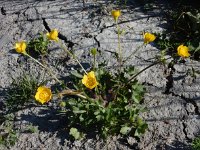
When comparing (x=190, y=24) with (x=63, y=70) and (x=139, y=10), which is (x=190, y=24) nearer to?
(x=139, y=10)

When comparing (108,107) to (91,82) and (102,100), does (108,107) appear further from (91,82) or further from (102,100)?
(91,82)

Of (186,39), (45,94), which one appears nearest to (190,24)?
(186,39)

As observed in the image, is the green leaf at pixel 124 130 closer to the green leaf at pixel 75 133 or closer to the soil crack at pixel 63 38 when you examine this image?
the green leaf at pixel 75 133

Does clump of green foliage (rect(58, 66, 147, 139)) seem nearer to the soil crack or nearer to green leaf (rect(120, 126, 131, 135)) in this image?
green leaf (rect(120, 126, 131, 135))

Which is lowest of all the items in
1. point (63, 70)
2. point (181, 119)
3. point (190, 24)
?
point (181, 119)

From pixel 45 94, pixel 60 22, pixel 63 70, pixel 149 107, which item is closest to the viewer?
pixel 45 94

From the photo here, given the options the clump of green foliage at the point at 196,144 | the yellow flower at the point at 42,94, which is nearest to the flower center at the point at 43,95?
the yellow flower at the point at 42,94
